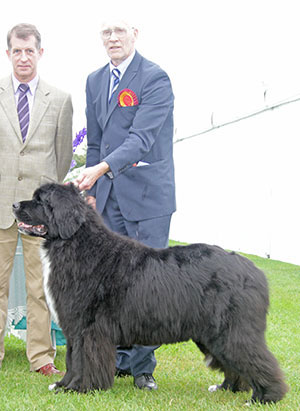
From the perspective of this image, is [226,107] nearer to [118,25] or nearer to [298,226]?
[298,226]

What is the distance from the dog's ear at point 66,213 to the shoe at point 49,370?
5.02 feet

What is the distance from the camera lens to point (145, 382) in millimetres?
4438

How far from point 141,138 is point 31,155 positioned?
107 cm

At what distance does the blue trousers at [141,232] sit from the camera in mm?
4555

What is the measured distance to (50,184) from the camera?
4023mm

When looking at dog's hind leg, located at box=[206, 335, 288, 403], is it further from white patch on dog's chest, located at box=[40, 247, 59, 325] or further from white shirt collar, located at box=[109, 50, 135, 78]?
white shirt collar, located at box=[109, 50, 135, 78]

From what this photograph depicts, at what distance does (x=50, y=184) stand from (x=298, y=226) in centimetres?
1002

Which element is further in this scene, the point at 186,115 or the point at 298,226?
the point at 186,115

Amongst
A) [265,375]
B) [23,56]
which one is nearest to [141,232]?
[265,375]

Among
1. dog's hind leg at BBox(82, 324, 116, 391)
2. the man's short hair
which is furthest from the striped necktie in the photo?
dog's hind leg at BBox(82, 324, 116, 391)

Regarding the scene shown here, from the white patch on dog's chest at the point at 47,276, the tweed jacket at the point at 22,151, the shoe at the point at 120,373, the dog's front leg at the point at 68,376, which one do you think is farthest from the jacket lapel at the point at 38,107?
the shoe at the point at 120,373

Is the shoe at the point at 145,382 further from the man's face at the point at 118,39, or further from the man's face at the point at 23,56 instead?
the man's face at the point at 23,56

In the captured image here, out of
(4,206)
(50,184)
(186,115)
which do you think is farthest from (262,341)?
(186,115)

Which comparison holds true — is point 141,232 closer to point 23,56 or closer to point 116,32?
point 116,32
